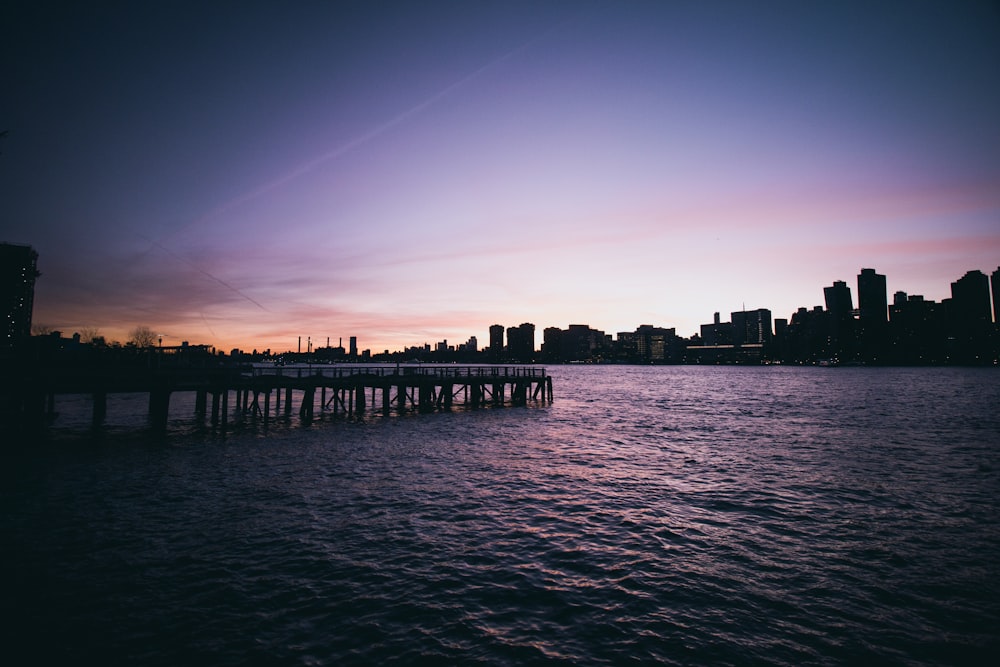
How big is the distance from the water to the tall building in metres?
67.3

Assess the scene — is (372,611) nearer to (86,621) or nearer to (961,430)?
(86,621)

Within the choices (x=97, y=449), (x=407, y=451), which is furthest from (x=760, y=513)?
(x=97, y=449)

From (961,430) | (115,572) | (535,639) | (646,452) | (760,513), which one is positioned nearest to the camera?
(535,639)

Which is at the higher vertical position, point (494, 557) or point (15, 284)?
point (15, 284)

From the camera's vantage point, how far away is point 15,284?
3187 inches

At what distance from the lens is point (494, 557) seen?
51.5ft

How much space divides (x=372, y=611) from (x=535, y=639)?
13.6 feet

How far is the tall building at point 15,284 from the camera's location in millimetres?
78062

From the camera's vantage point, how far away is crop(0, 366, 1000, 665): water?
425 inches

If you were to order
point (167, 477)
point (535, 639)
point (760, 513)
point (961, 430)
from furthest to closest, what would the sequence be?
point (961, 430) < point (167, 477) < point (760, 513) < point (535, 639)

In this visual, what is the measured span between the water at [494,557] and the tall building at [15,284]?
6728 cm

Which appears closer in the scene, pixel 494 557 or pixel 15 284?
pixel 494 557

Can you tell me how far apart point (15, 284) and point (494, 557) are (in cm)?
10488

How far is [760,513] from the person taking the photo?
20.7 m
